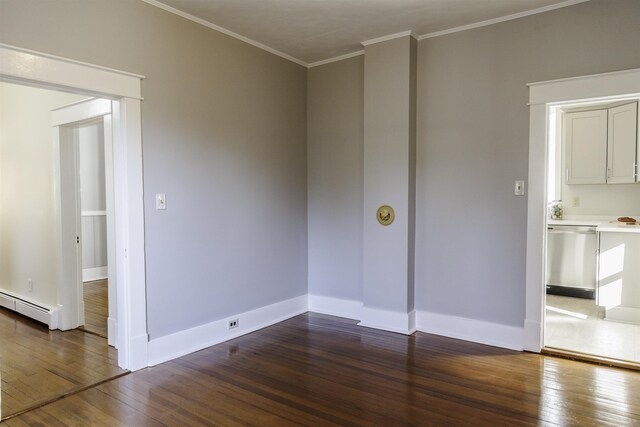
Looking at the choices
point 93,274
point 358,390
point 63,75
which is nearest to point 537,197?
point 358,390

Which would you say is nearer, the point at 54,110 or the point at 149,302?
the point at 149,302

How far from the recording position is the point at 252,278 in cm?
405

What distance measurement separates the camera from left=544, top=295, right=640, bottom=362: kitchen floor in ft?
11.3

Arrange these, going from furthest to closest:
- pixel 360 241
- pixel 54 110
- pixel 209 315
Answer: pixel 360 241, pixel 54 110, pixel 209 315

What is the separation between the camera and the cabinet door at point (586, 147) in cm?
528

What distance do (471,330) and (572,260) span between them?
239 cm

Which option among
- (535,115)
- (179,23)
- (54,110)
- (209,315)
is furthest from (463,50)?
(54,110)

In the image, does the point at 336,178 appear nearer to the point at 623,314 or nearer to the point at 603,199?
the point at 623,314

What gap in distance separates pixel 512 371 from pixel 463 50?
267cm

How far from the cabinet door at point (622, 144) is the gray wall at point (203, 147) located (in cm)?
381

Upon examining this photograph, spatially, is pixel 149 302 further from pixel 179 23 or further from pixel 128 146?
pixel 179 23

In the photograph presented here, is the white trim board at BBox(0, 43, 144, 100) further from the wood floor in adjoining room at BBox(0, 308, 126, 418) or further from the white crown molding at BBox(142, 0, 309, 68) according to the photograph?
the wood floor in adjoining room at BBox(0, 308, 126, 418)

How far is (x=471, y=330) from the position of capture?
3730mm

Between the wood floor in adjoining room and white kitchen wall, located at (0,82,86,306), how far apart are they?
421 mm
